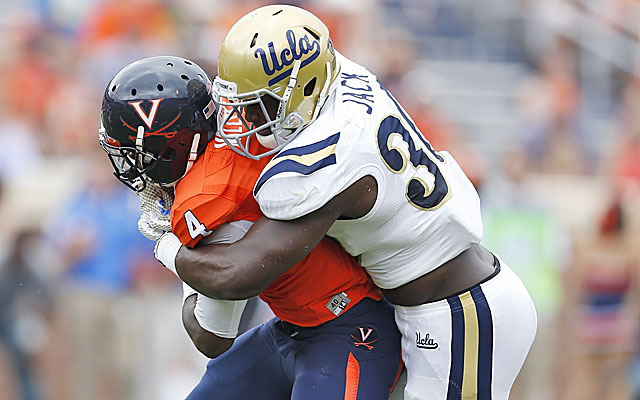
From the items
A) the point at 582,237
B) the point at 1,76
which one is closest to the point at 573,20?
the point at 582,237

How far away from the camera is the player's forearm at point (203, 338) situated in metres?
3.70

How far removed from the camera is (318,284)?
3.68 m

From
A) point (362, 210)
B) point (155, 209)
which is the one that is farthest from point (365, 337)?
point (155, 209)

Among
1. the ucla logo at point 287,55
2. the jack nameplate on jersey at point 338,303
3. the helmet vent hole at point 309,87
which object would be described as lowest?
the jack nameplate on jersey at point 338,303

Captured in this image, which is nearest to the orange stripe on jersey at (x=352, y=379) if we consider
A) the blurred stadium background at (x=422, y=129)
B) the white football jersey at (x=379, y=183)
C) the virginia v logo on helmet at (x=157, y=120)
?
the white football jersey at (x=379, y=183)

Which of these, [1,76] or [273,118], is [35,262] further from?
[273,118]

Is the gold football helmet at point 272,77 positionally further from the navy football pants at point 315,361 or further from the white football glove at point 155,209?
the navy football pants at point 315,361

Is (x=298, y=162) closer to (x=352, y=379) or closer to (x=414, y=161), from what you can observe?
(x=414, y=161)

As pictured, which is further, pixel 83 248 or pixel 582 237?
pixel 582 237

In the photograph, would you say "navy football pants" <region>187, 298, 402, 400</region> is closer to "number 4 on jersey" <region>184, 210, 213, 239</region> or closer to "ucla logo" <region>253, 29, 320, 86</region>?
"number 4 on jersey" <region>184, 210, 213, 239</region>

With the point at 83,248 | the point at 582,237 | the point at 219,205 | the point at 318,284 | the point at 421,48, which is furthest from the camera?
the point at 421,48

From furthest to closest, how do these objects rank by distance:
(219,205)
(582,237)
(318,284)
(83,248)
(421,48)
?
(421,48)
(582,237)
(83,248)
(318,284)
(219,205)

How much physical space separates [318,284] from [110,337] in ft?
13.2

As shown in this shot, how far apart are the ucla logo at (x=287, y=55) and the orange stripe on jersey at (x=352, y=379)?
1011 millimetres
